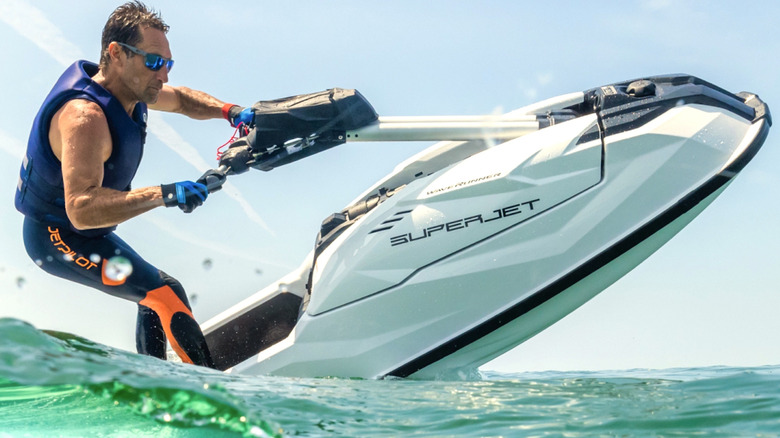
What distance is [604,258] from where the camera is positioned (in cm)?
337

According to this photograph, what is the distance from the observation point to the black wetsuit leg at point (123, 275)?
11.4ft

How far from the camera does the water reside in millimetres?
2297

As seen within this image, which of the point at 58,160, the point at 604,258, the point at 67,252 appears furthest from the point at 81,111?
the point at 604,258

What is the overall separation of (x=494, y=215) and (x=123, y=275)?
1.79m

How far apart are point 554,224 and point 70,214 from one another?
2160mm

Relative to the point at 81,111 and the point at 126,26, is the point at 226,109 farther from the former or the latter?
the point at 81,111

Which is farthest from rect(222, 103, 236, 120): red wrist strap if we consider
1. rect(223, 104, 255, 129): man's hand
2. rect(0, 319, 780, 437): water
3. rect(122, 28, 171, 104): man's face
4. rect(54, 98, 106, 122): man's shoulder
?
rect(0, 319, 780, 437): water

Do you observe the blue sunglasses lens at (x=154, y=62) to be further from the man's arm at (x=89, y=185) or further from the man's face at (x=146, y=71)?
the man's arm at (x=89, y=185)

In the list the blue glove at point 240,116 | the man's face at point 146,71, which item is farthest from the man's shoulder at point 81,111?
the blue glove at point 240,116

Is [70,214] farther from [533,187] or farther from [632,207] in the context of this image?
[632,207]

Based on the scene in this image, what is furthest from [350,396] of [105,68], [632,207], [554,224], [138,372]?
[105,68]

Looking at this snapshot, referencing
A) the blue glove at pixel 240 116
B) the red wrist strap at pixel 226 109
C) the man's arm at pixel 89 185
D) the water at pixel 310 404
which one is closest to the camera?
the water at pixel 310 404

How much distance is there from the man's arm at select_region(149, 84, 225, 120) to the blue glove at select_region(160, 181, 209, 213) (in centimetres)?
126

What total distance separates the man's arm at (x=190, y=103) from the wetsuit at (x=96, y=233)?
0.74m
